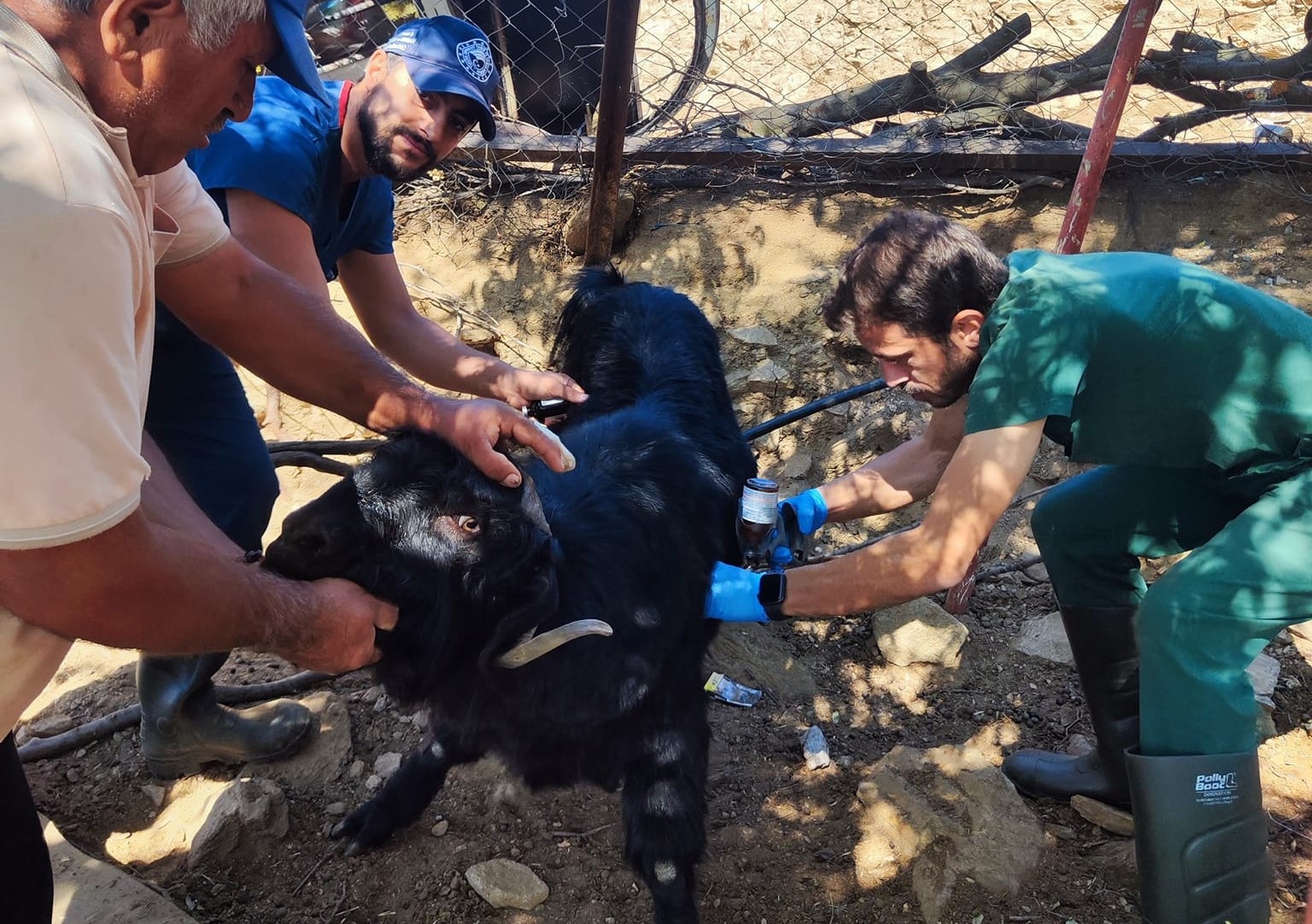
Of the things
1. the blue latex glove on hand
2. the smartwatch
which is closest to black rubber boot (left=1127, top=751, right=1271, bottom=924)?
the smartwatch

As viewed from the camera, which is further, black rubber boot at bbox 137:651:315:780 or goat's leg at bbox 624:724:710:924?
black rubber boot at bbox 137:651:315:780

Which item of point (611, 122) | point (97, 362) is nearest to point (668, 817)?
point (97, 362)

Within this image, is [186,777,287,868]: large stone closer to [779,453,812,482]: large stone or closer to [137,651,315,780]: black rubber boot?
[137,651,315,780]: black rubber boot

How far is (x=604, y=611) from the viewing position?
105 inches

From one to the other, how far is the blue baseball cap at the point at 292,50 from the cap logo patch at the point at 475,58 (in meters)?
1.25

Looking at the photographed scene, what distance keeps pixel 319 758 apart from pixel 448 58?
A: 258 centimetres

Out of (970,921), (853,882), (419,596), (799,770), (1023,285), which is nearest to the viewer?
(419,596)

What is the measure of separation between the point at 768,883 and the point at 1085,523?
4.96 ft

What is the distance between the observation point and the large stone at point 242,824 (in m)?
2.94

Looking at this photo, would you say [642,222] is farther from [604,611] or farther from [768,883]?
[768,883]

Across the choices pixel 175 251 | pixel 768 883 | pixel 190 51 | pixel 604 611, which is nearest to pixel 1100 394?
pixel 604 611

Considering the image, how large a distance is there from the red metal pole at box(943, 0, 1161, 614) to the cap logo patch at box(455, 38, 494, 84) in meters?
2.21

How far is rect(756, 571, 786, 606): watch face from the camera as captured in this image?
2.78 m

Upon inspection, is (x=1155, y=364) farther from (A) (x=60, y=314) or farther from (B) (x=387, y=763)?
(B) (x=387, y=763)
